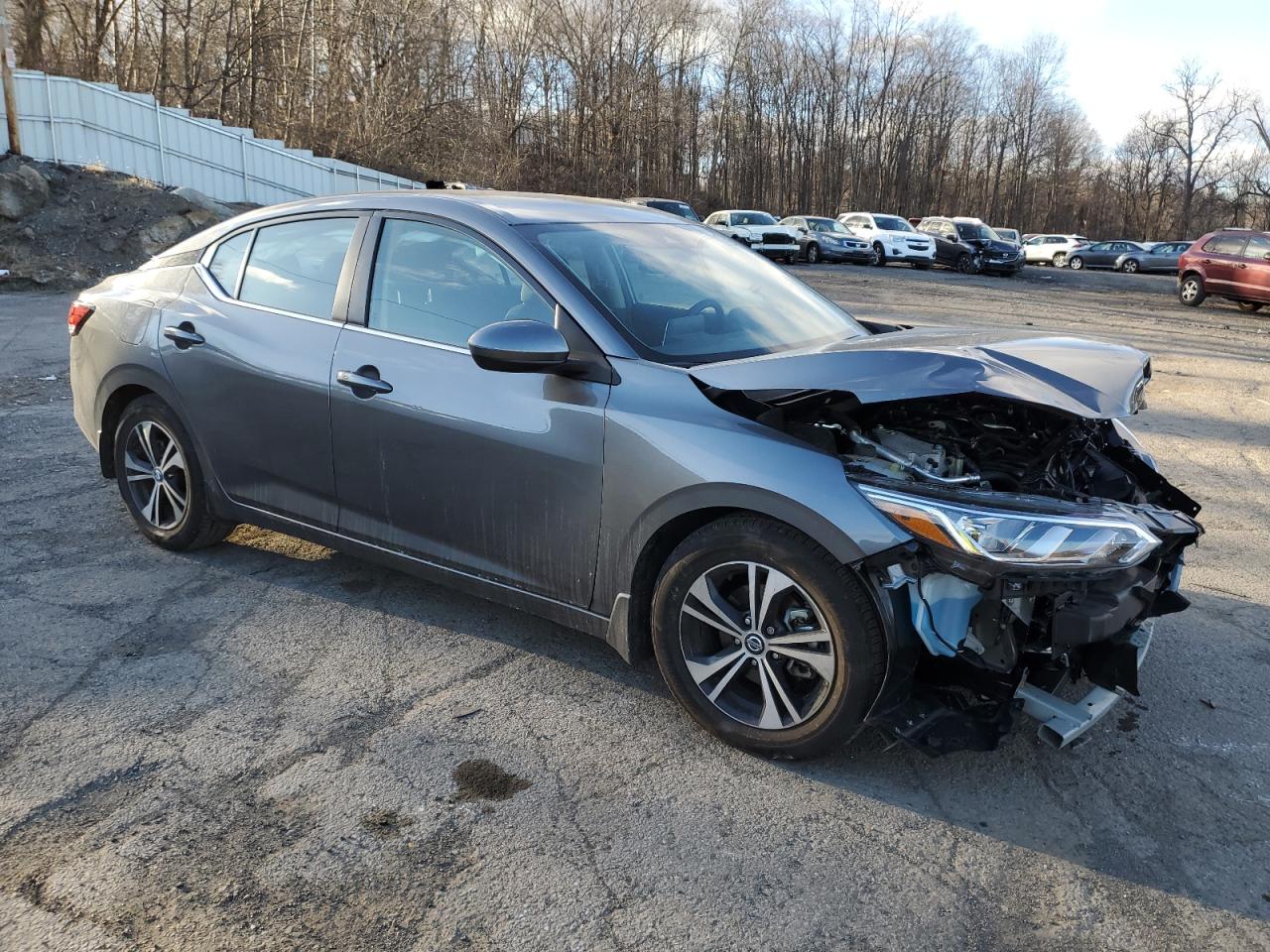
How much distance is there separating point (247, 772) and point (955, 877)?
2.05 meters

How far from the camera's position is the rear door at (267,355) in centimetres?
394

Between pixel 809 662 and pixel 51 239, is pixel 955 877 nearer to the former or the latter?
pixel 809 662

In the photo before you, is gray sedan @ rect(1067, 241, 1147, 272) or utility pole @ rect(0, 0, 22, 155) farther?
gray sedan @ rect(1067, 241, 1147, 272)

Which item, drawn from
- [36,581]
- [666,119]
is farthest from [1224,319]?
[666,119]

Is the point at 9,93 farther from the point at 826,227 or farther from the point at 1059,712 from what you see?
the point at 826,227

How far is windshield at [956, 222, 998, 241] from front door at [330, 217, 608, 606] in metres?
31.2

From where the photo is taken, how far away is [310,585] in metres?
4.43

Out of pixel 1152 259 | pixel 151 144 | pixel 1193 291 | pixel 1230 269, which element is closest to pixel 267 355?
pixel 151 144

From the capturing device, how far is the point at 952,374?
2891mm

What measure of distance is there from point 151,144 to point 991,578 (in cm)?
2172

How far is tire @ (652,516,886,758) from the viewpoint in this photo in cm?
283

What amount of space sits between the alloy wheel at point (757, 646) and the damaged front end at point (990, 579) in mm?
231

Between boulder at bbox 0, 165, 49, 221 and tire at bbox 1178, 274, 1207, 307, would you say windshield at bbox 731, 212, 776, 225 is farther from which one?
boulder at bbox 0, 165, 49, 221

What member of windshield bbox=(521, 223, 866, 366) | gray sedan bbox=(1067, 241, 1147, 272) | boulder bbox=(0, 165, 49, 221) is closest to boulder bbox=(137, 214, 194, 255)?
boulder bbox=(0, 165, 49, 221)
